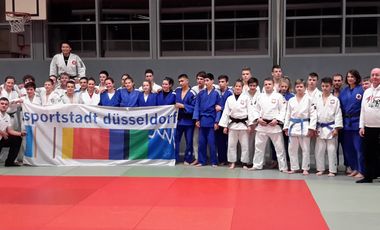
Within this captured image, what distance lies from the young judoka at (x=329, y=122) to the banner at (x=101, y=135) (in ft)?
9.37

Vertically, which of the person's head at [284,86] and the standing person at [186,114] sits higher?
the person's head at [284,86]

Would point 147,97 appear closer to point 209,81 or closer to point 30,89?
point 209,81

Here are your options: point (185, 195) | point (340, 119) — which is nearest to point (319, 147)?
point (340, 119)

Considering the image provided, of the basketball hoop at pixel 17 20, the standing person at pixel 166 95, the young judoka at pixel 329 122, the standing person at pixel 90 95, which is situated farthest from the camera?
the basketball hoop at pixel 17 20

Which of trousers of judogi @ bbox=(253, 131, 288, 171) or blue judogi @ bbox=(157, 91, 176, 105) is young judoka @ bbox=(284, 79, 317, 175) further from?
blue judogi @ bbox=(157, 91, 176, 105)

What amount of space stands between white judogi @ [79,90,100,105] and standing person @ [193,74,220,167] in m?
2.26

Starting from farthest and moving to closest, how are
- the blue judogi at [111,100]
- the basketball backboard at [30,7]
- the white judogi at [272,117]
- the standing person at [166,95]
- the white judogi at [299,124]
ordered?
the basketball backboard at [30,7] → the blue judogi at [111,100] → the standing person at [166,95] → the white judogi at [272,117] → the white judogi at [299,124]

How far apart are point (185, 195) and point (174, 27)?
61.9 ft

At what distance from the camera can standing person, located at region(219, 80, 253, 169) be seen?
8906 millimetres

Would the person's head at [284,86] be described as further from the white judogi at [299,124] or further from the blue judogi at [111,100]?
the blue judogi at [111,100]

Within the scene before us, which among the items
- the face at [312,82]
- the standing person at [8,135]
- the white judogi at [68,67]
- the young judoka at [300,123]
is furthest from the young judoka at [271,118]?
the white judogi at [68,67]

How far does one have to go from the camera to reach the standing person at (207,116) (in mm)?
9273

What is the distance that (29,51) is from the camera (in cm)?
1300

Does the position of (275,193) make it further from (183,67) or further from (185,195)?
(183,67)
